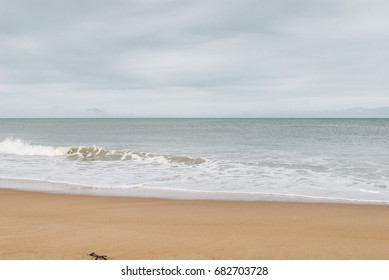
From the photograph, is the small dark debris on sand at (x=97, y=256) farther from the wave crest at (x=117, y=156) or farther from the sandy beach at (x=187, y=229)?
the wave crest at (x=117, y=156)

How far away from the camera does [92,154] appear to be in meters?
22.2

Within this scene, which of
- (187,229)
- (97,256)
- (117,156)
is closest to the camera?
(97,256)

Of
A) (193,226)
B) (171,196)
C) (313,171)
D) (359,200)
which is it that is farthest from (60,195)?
(313,171)

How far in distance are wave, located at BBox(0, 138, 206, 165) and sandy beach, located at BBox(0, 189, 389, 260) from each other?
943 centimetres

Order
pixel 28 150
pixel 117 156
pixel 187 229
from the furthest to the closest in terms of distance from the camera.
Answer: pixel 28 150 → pixel 117 156 → pixel 187 229

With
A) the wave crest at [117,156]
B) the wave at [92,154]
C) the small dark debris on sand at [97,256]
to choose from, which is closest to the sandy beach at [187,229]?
the small dark debris on sand at [97,256]

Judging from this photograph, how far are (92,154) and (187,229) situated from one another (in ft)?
55.7

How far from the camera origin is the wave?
63.0 ft

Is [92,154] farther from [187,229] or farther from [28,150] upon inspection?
[187,229]

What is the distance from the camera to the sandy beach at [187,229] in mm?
5254

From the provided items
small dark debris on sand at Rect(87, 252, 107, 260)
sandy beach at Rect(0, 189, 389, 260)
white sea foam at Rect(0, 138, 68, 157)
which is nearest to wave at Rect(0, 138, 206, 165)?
white sea foam at Rect(0, 138, 68, 157)

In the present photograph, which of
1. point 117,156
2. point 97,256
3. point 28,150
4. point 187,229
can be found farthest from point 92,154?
point 97,256

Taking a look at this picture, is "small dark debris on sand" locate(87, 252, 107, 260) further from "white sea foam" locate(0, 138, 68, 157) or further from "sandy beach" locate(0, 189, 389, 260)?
"white sea foam" locate(0, 138, 68, 157)
